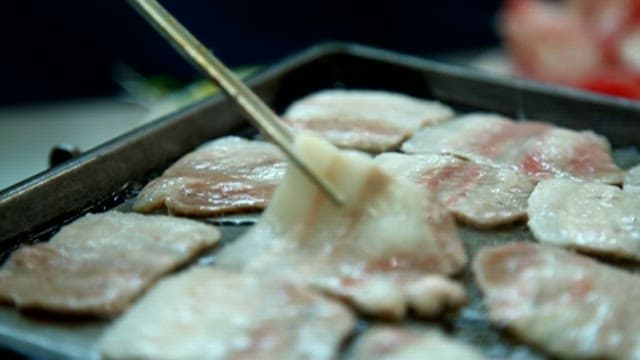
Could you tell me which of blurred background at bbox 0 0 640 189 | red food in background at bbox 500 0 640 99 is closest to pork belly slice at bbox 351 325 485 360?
red food in background at bbox 500 0 640 99

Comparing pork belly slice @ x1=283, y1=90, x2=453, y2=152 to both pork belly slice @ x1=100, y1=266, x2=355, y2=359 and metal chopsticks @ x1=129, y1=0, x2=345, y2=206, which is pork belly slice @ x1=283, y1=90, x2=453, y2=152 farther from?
pork belly slice @ x1=100, y1=266, x2=355, y2=359

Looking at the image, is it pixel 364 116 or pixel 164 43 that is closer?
pixel 364 116

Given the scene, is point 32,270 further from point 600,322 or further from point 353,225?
point 600,322

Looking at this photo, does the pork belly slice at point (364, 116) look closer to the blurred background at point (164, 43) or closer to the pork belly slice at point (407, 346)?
the pork belly slice at point (407, 346)

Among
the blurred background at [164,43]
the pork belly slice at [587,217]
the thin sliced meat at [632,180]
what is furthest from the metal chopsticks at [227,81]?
the blurred background at [164,43]

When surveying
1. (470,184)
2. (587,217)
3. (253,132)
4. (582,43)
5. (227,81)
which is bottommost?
(582,43)

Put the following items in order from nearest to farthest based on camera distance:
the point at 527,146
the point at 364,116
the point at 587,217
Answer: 1. the point at 587,217
2. the point at 527,146
3. the point at 364,116

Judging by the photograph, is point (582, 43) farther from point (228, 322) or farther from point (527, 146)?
point (228, 322)

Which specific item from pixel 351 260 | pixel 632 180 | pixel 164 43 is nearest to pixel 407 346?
pixel 351 260
